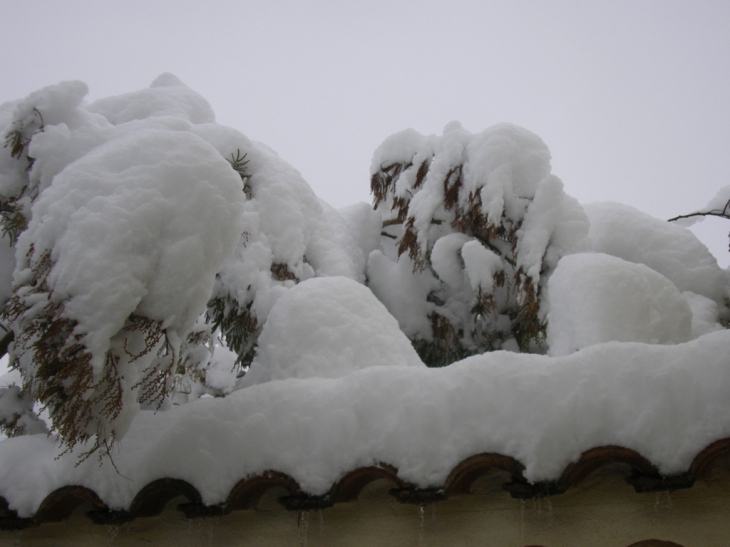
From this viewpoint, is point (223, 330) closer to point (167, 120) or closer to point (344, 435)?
point (167, 120)

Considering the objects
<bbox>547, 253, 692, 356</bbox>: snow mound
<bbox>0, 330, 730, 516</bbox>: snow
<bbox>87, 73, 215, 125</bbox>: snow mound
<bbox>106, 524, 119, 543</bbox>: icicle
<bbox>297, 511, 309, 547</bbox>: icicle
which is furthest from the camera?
<bbox>87, 73, 215, 125</bbox>: snow mound

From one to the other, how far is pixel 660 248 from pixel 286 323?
9.46 ft

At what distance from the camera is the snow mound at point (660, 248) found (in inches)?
150

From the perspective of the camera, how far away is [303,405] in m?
2.15

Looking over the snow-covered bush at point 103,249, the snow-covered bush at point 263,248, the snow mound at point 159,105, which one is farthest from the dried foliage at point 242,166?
the snow-covered bush at point 103,249

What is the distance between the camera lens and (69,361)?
1820mm

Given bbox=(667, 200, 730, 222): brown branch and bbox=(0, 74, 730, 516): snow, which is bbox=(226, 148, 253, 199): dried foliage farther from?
bbox=(667, 200, 730, 222): brown branch

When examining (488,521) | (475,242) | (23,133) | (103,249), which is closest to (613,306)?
(475,242)

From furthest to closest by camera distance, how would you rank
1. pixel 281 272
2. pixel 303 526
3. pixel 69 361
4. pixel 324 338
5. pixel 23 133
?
pixel 281 272 → pixel 324 338 → pixel 23 133 → pixel 303 526 → pixel 69 361

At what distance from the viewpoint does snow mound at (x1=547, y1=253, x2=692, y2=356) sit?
9.27ft

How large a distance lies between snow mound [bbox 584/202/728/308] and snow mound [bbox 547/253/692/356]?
2.84ft

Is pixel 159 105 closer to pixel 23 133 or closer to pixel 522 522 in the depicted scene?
A: pixel 23 133

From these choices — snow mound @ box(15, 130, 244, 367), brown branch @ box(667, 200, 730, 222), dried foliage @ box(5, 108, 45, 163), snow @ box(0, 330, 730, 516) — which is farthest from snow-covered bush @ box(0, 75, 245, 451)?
brown branch @ box(667, 200, 730, 222)

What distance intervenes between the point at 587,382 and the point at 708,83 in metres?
35.1
